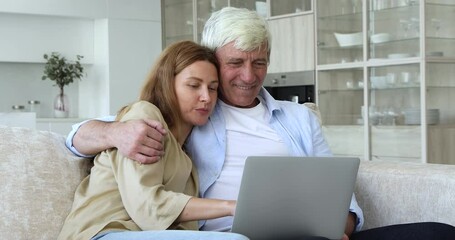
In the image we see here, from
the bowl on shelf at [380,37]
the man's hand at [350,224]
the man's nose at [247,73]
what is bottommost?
the man's hand at [350,224]

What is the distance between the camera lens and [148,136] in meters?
1.85

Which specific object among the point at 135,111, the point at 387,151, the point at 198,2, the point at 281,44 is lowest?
the point at 387,151

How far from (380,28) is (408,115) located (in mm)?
774

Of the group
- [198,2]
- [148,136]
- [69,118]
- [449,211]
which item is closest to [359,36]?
[198,2]

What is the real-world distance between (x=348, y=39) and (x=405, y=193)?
13.3 ft

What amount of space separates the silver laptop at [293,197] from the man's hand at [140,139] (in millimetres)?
270

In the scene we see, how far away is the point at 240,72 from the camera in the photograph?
224 centimetres

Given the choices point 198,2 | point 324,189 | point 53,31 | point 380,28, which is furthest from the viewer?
point 198,2

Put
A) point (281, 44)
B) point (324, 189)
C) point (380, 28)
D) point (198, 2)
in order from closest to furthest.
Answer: point (324, 189) → point (380, 28) → point (281, 44) → point (198, 2)

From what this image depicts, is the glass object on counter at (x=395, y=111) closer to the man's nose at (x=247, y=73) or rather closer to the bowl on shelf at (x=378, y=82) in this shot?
the bowl on shelf at (x=378, y=82)

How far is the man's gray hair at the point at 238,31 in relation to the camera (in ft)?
7.28

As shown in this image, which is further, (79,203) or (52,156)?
(52,156)

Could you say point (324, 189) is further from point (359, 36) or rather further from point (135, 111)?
point (359, 36)

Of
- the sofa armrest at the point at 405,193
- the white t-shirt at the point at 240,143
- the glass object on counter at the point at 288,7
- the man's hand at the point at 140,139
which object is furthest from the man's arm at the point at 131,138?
the glass object on counter at the point at 288,7
